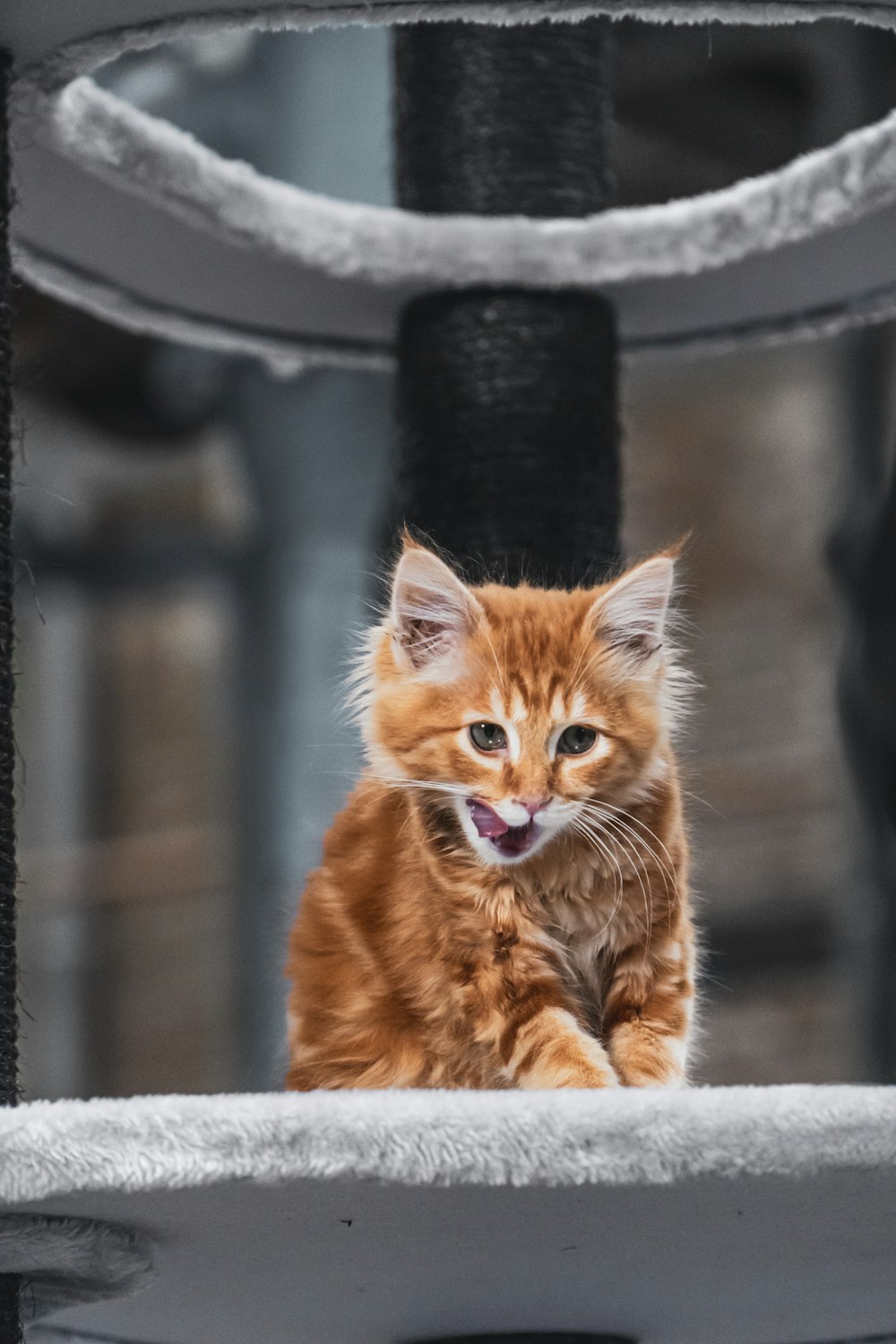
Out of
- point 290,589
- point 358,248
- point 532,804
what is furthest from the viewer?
point 290,589

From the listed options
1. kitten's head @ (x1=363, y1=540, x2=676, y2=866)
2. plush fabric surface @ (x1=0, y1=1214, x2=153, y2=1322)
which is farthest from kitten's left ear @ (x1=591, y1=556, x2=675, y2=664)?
plush fabric surface @ (x1=0, y1=1214, x2=153, y2=1322)

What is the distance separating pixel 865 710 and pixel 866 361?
1.99 m

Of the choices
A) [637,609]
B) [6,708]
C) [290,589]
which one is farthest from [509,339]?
[290,589]

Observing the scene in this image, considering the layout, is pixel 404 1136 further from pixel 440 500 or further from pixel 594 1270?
pixel 440 500

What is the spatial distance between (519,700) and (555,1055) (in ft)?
0.60

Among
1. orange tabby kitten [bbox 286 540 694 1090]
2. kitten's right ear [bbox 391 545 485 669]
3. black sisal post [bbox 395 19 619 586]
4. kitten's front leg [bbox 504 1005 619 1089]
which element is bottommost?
kitten's front leg [bbox 504 1005 619 1089]

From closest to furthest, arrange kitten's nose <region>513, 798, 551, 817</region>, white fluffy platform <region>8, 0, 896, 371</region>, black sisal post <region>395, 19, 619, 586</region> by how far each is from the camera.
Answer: kitten's nose <region>513, 798, 551, 817</region>, white fluffy platform <region>8, 0, 896, 371</region>, black sisal post <region>395, 19, 619, 586</region>

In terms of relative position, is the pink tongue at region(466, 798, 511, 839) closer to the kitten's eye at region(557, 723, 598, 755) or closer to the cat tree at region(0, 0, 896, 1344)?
the kitten's eye at region(557, 723, 598, 755)

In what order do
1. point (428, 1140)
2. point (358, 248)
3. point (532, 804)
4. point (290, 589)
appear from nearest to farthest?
point (428, 1140), point (532, 804), point (358, 248), point (290, 589)

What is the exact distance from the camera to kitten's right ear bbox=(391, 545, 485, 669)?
0.98m

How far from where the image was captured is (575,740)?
3.15 feet

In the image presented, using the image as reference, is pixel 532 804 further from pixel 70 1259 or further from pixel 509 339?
pixel 509 339

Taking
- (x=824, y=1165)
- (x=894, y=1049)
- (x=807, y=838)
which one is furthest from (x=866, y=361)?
(x=824, y=1165)

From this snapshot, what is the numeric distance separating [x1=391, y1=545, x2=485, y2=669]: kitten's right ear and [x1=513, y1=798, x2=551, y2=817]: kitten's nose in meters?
0.12
